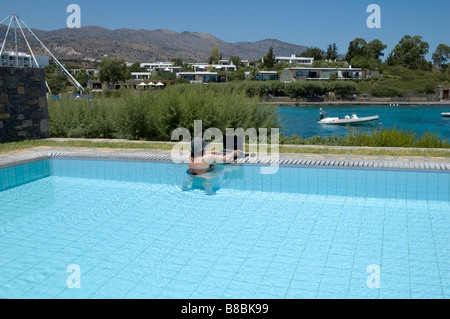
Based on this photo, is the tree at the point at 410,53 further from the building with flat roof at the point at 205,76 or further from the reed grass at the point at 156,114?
the reed grass at the point at 156,114

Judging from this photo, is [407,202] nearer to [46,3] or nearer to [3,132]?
[3,132]

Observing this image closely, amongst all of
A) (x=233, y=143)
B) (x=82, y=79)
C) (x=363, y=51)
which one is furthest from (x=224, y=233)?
(x=363, y=51)

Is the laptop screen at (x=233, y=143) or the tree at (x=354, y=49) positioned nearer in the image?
the laptop screen at (x=233, y=143)

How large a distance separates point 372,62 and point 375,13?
254 feet

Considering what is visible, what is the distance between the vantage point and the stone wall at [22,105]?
10.1m

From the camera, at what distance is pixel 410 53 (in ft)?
288

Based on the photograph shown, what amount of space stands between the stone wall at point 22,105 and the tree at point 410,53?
85190 millimetres

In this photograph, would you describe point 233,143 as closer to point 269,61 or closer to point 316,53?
point 269,61

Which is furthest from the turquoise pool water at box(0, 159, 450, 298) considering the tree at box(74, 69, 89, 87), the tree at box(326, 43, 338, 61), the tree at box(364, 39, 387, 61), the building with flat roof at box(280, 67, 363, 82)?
the tree at box(326, 43, 338, 61)

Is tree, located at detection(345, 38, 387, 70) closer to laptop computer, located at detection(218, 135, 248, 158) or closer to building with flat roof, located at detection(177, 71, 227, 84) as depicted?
building with flat roof, located at detection(177, 71, 227, 84)

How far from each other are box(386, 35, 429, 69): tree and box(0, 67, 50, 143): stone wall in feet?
279

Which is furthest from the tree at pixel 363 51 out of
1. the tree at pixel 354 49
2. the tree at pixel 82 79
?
the tree at pixel 82 79
